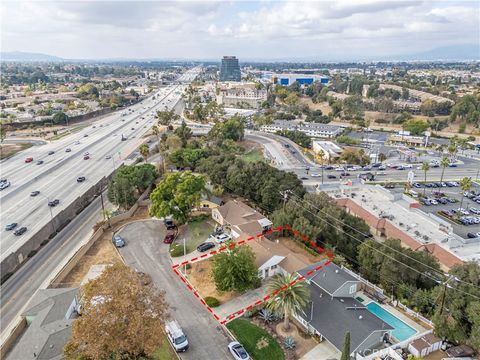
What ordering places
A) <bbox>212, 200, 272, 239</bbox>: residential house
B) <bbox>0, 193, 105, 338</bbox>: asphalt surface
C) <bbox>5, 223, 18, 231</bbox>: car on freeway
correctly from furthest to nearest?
1. <bbox>5, 223, 18, 231</bbox>: car on freeway
2. <bbox>212, 200, 272, 239</bbox>: residential house
3. <bbox>0, 193, 105, 338</bbox>: asphalt surface

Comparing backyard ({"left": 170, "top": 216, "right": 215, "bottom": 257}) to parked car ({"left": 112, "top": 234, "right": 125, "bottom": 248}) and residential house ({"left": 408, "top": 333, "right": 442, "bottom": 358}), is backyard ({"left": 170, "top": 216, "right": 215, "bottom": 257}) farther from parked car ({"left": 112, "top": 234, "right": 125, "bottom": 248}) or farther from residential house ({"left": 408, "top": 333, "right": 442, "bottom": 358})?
residential house ({"left": 408, "top": 333, "right": 442, "bottom": 358})

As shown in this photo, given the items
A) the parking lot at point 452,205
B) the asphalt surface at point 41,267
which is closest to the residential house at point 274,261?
→ the asphalt surface at point 41,267

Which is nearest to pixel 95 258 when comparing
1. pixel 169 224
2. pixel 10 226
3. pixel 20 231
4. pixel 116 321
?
pixel 169 224

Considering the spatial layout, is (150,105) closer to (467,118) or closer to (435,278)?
A: (467,118)

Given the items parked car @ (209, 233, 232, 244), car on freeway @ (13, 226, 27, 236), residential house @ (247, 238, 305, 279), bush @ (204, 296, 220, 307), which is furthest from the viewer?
car on freeway @ (13, 226, 27, 236)

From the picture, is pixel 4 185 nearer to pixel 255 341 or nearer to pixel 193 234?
pixel 193 234

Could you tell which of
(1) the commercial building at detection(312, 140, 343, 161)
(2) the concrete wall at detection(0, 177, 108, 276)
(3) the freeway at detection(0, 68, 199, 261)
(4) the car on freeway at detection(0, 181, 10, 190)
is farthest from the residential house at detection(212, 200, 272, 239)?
(4) the car on freeway at detection(0, 181, 10, 190)

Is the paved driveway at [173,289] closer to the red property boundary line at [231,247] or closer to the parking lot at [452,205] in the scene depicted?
the red property boundary line at [231,247]
